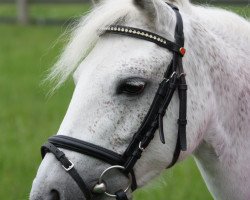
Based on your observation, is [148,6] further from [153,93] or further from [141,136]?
[141,136]

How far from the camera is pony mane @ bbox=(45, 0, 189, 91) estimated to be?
2.96 m

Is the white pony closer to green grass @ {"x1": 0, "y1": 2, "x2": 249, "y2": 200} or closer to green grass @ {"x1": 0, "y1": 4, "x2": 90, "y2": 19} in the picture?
green grass @ {"x1": 0, "y1": 2, "x2": 249, "y2": 200}

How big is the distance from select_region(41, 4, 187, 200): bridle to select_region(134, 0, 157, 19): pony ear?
0.32 feet

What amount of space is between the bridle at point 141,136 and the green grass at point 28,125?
1.00 feet

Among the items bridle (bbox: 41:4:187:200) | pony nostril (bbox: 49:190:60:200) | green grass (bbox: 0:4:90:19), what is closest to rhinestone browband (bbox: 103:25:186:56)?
bridle (bbox: 41:4:187:200)

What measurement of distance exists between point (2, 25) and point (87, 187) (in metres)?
15.9

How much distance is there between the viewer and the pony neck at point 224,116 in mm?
3076

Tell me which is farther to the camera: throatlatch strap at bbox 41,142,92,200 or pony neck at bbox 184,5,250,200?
pony neck at bbox 184,5,250,200

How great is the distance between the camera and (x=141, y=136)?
2834mm

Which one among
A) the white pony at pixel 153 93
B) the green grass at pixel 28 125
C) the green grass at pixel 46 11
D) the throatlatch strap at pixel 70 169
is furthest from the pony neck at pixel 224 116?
the green grass at pixel 46 11

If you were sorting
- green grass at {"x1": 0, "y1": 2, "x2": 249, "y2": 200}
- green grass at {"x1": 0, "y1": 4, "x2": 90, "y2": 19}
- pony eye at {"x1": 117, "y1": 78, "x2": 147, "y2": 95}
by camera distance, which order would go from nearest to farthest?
1. pony eye at {"x1": 117, "y1": 78, "x2": 147, "y2": 95}
2. green grass at {"x1": 0, "y1": 2, "x2": 249, "y2": 200}
3. green grass at {"x1": 0, "y1": 4, "x2": 90, "y2": 19}

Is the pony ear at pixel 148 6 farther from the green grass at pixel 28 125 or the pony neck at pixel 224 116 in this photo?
the green grass at pixel 28 125

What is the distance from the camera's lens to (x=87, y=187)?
2762 millimetres

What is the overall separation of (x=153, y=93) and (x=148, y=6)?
42 centimetres
